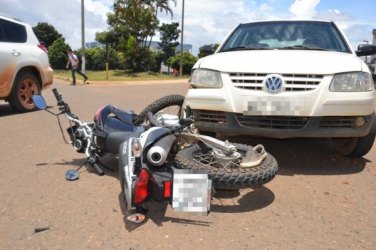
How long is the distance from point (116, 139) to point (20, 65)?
524 centimetres

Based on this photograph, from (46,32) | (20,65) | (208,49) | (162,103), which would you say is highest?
(46,32)

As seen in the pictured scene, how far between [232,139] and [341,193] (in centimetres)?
199

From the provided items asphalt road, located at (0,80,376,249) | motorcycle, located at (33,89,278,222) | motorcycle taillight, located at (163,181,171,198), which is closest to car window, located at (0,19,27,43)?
asphalt road, located at (0,80,376,249)

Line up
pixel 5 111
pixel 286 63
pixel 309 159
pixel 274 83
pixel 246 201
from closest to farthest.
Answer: pixel 246 201
pixel 274 83
pixel 286 63
pixel 309 159
pixel 5 111

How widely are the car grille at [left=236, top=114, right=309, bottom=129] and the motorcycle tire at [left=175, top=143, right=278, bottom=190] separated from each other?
21.0 inches

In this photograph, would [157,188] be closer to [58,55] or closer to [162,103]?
[162,103]

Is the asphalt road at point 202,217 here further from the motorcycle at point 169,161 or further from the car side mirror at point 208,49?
the car side mirror at point 208,49

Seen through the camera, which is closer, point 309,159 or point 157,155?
point 157,155

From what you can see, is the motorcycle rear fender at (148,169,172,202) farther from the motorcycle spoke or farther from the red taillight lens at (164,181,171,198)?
the motorcycle spoke

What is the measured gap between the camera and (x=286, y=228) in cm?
301

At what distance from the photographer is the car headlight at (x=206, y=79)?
4.25 m

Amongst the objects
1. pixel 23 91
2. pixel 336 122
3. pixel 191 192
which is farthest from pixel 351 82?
pixel 23 91

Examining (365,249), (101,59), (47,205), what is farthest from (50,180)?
(101,59)

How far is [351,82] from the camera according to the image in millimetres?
4035
